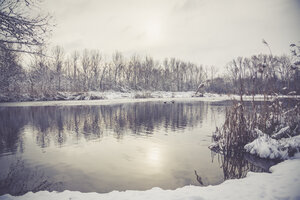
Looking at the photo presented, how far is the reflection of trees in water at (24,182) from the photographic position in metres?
5.05

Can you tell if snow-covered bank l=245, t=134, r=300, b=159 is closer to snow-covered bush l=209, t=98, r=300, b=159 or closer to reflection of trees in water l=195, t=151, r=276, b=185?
snow-covered bush l=209, t=98, r=300, b=159

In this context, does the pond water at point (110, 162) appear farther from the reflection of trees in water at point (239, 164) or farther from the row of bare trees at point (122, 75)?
the row of bare trees at point (122, 75)

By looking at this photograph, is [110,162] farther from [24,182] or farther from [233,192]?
[233,192]

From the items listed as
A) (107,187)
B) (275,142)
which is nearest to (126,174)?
(107,187)

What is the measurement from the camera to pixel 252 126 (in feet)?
26.8

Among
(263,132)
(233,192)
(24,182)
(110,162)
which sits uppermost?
(263,132)

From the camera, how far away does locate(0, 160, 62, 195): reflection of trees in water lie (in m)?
5.05

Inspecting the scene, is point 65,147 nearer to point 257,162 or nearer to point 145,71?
point 257,162

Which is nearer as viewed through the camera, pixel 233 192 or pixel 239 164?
pixel 233 192

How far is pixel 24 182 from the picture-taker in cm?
546

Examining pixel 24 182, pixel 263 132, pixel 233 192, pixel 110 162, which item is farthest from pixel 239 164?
pixel 24 182

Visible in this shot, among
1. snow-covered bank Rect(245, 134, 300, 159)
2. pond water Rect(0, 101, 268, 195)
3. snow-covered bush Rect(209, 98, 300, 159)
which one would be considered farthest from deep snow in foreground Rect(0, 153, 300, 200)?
snow-covered bush Rect(209, 98, 300, 159)

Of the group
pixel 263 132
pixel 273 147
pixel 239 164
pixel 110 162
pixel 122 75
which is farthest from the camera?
pixel 122 75

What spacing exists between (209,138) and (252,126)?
298 centimetres
